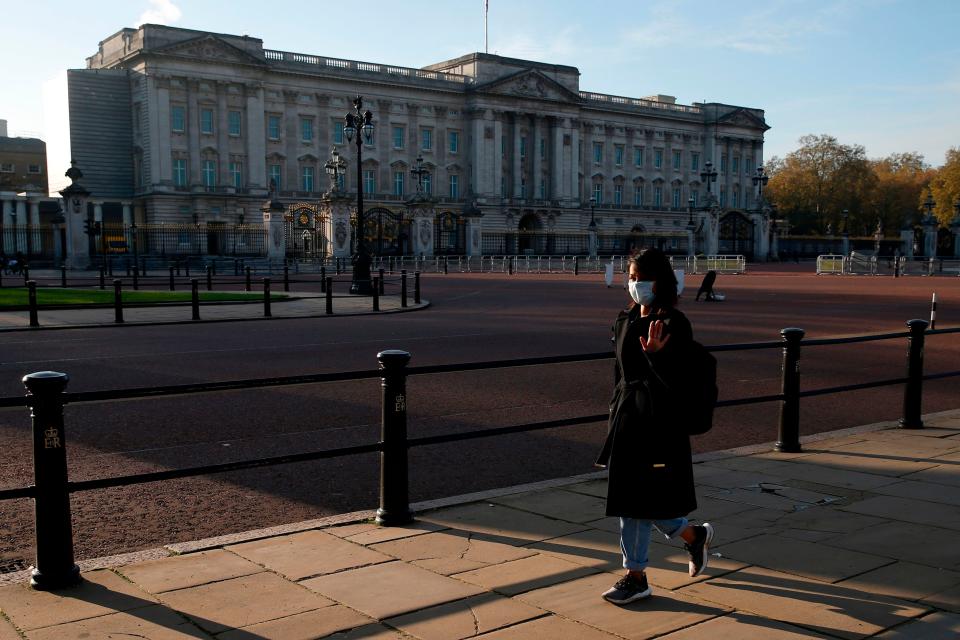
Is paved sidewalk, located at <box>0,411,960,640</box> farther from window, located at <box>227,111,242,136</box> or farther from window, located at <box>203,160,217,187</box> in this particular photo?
window, located at <box>227,111,242,136</box>

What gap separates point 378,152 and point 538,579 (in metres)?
87.9

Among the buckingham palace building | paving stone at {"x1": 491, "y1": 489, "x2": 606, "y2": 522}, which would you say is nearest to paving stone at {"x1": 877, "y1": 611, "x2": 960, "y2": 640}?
paving stone at {"x1": 491, "y1": 489, "x2": 606, "y2": 522}

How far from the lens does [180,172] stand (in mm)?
78062

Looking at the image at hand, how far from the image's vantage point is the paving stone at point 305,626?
409 cm

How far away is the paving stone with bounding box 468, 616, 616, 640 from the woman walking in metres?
0.36

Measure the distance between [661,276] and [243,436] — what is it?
5.23m

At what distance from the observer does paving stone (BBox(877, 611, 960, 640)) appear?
4.07 meters

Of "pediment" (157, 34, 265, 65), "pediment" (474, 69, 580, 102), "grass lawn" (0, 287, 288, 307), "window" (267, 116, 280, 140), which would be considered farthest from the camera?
"pediment" (474, 69, 580, 102)

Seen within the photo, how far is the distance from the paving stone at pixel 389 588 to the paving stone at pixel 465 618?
0.28 feet

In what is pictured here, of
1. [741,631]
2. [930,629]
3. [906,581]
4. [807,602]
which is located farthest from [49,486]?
[906,581]

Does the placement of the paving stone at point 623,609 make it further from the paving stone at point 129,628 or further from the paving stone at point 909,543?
the paving stone at point 129,628

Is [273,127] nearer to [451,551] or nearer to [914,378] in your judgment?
[914,378]

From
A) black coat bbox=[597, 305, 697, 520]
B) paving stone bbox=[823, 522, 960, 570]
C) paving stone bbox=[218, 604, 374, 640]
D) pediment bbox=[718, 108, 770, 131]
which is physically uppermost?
pediment bbox=[718, 108, 770, 131]

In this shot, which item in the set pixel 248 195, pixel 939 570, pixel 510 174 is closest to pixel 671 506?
pixel 939 570
